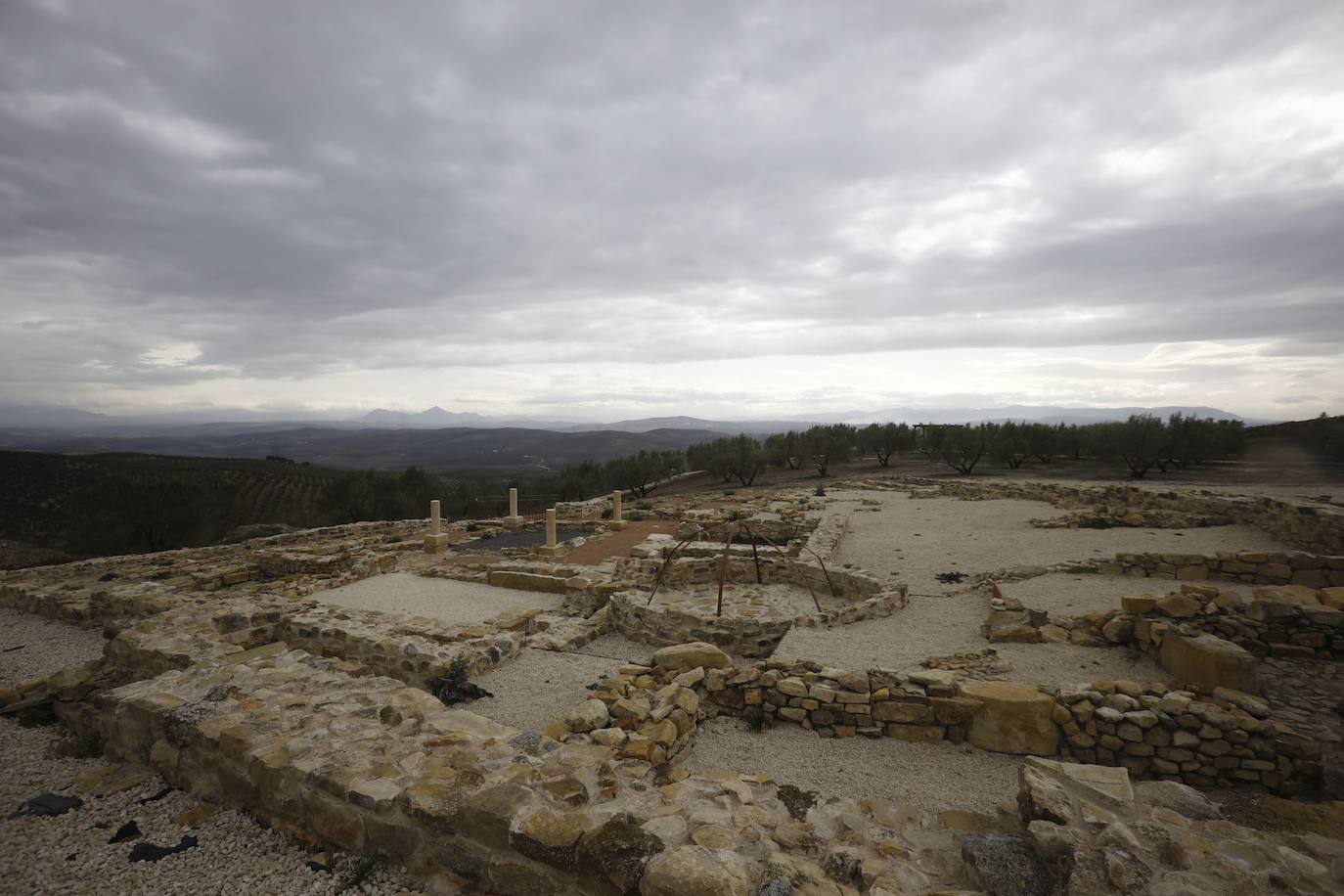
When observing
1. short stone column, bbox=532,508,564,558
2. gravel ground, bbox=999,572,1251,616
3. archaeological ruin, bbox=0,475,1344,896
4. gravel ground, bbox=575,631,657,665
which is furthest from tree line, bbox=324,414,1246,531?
gravel ground, bbox=575,631,657,665

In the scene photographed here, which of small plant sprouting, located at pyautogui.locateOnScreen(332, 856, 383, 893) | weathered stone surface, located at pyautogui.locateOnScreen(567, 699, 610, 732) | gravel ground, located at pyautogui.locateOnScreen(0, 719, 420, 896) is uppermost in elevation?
weathered stone surface, located at pyautogui.locateOnScreen(567, 699, 610, 732)

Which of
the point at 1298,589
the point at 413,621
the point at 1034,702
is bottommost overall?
the point at 413,621

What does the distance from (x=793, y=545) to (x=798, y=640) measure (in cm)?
644

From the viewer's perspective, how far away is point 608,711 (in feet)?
20.1

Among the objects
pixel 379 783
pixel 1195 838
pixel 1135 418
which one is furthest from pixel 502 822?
pixel 1135 418

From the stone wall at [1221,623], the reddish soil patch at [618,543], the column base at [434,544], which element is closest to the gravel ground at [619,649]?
the stone wall at [1221,623]

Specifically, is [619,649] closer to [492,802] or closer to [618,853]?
[492,802]

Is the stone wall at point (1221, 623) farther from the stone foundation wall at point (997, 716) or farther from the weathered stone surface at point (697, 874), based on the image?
the weathered stone surface at point (697, 874)

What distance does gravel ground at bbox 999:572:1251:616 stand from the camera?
984cm

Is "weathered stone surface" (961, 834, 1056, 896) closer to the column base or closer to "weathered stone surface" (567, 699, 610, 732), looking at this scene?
"weathered stone surface" (567, 699, 610, 732)

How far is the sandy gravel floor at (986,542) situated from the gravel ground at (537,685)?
25.2 feet

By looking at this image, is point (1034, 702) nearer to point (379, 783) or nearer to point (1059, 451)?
point (379, 783)

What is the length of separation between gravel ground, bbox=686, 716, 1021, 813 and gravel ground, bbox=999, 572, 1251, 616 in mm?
5254

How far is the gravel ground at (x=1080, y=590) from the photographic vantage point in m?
9.84
